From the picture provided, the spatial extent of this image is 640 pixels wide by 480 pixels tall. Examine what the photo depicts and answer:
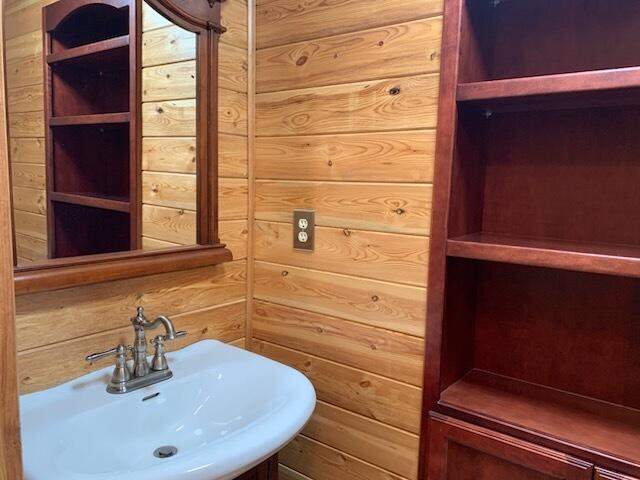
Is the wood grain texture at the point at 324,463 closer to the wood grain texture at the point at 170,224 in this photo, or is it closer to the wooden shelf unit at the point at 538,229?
the wooden shelf unit at the point at 538,229

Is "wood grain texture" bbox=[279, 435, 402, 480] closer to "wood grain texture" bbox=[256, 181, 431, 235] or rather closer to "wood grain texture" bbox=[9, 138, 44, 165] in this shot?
"wood grain texture" bbox=[256, 181, 431, 235]

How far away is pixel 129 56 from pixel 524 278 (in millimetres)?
1170

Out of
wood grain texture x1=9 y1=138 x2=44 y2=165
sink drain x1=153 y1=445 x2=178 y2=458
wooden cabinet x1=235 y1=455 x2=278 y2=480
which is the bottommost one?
wooden cabinet x1=235 y1=455 x2=278 y2=480

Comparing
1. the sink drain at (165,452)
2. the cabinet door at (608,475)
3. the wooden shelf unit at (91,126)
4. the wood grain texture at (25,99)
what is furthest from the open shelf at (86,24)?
the cabinet door at (608,475)

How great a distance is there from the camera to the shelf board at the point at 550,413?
3.38ft

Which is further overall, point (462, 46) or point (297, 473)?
point (297, 473)

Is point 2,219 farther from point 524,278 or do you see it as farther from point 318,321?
point 524,278

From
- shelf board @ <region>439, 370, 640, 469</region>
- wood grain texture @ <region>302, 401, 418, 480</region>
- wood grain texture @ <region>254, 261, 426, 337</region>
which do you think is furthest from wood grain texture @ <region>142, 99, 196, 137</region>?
shelf board @ <region>439, 370, 640, 469</region>

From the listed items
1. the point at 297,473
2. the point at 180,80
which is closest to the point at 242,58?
the point at 180,80

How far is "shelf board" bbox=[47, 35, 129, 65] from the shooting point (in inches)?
44.0

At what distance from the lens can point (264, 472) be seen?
3.99 feet

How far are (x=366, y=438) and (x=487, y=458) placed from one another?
35 centimetres

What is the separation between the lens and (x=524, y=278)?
1257 millimetres

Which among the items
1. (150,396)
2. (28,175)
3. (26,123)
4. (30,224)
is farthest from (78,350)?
(26,123)
